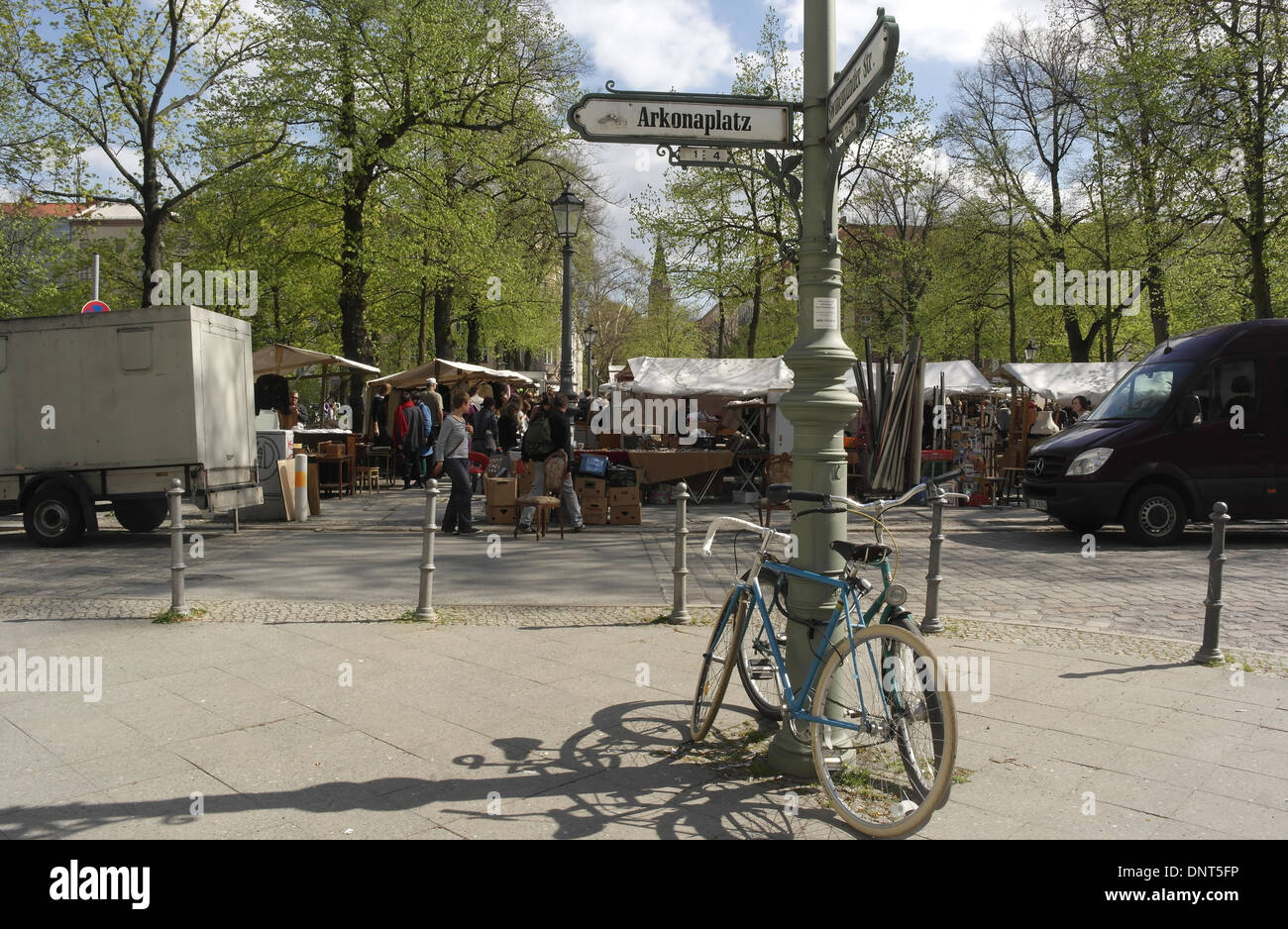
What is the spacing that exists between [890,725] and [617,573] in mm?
6223

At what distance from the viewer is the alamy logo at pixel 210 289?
25.8m

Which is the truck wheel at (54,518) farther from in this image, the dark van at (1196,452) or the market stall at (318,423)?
the dark van at (1196,452)

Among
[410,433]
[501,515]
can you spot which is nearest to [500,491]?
[501,515]

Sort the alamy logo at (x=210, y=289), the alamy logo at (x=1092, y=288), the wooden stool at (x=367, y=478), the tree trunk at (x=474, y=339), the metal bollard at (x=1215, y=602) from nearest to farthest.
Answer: the metal bollard at (x=1215, y=602), the wooden stool at (x=367, y=478), the alamy logo at (x=210, y=289), the alamy logo at (x=1092, y=288), the tree trunk at (x=474, y=339)

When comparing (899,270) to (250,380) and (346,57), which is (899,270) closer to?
(346,57)

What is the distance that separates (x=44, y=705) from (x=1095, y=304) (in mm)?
33731

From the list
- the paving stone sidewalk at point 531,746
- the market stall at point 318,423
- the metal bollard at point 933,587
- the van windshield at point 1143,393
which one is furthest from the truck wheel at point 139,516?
the van windshield at point 1143,393

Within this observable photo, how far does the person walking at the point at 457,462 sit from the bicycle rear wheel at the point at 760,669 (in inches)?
316

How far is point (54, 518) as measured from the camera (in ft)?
38.0

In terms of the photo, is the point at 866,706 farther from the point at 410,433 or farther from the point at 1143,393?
the point at 410,433

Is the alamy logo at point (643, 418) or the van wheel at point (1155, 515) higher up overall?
the alamy logo at point (643, 418)
